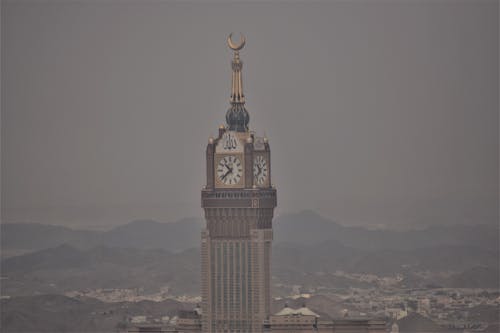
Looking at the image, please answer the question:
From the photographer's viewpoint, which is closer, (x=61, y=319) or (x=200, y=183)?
(x=200, y=183)

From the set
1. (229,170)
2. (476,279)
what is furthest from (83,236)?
(476,279)

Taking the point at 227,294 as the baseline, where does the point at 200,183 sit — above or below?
above

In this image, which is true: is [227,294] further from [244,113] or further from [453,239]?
[453,239]

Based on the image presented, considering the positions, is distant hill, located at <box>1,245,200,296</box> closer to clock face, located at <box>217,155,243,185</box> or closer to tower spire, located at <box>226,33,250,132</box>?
clock face, located at <box>217,155,243,185</box>

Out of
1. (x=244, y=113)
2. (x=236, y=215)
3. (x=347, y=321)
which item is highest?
(x=244, y=113)

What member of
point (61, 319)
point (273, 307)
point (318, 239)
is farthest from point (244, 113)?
point (61, 319)

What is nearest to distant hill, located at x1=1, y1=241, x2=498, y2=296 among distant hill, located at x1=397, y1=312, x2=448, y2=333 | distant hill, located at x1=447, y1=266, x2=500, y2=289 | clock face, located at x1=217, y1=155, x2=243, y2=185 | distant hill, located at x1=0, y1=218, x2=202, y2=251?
distant hill, located at x1=447, y1=266, x2=500, y2=289

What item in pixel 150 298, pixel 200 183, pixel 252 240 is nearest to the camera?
pixel 252 240
